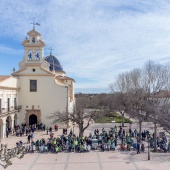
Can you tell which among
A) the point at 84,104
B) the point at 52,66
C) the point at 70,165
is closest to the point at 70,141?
the point at 70,165

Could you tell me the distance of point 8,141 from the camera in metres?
27.1

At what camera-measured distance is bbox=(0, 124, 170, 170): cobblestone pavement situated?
1761 centimetres

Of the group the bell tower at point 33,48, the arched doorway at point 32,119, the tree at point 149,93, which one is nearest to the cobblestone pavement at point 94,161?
the tree at point 149,93

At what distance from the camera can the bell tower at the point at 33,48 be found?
1411 inches

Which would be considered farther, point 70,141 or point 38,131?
point 38,131

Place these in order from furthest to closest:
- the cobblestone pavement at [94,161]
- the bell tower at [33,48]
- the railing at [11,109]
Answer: the bell tower at [33,48] → the railing at [11,109] → the cobblestone pavement at [94,161]

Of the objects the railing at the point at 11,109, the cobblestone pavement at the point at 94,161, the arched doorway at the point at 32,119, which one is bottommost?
the cobblestone pavement at the point at 94,161

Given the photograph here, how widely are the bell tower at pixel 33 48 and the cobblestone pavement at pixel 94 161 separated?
18.0 metres

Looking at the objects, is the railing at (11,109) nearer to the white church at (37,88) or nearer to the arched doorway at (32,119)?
the white church at (37,88)

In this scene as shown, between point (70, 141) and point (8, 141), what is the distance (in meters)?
8.50

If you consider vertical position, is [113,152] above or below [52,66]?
below

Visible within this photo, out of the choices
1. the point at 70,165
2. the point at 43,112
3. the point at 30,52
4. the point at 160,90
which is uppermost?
the point at 30,52

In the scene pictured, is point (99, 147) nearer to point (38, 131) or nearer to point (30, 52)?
point (38, 131)

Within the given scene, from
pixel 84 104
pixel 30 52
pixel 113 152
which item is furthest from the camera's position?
pixel 30 52
